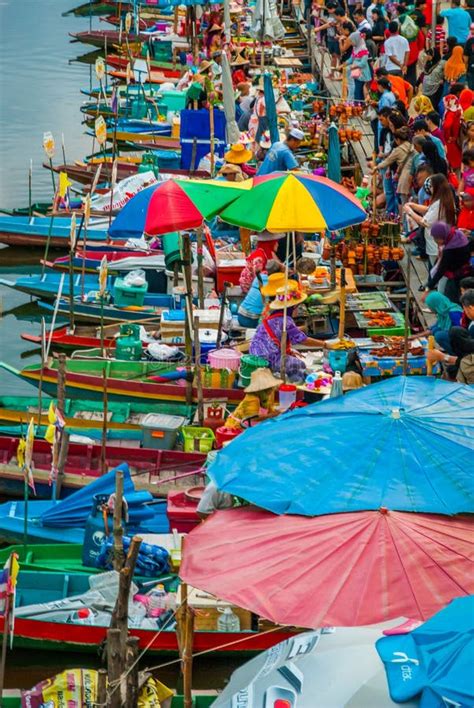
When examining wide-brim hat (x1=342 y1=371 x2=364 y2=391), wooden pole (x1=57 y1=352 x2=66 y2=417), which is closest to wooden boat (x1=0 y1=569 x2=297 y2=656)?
wooden pole (x1=57 y1=352 x2=66 y2=417)

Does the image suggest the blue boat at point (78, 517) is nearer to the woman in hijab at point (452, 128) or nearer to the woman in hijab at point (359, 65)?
the woman in hijab at point (452, 128)

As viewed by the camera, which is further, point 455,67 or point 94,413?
point 455,67

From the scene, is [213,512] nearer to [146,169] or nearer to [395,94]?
[395,94]

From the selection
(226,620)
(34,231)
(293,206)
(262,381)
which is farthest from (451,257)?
(34,231)

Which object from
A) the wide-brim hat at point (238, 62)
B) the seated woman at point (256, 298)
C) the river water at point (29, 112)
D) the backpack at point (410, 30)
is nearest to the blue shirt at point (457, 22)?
the backpack at point (410, 30)

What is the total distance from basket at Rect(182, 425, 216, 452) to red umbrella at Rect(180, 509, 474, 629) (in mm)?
4531

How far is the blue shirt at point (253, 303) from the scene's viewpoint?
15.2 m

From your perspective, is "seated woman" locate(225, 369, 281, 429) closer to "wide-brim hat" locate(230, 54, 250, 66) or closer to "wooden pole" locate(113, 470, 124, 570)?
"wooden pole" locate(113, 470, 124, 570)

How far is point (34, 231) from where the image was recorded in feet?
Result: 73.3

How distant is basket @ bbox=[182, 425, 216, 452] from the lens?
13586 mm

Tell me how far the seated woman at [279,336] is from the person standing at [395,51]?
29.2 ft

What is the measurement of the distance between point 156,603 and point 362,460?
269 cm

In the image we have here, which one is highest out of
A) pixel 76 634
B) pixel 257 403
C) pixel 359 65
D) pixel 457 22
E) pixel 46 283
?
pixel 457 22

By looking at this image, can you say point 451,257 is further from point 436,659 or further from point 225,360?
point 436,659
